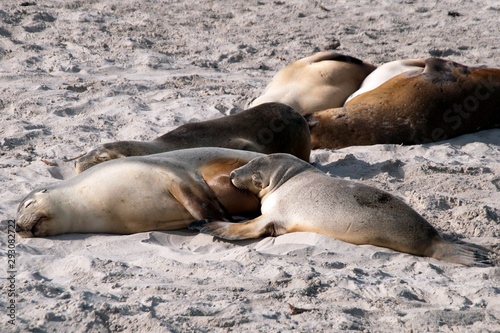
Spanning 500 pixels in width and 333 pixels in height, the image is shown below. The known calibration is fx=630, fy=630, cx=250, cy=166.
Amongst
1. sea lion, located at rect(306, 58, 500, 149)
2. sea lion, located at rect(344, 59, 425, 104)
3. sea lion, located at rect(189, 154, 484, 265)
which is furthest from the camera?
sea lion, located at rect(344, 59, 425, 104)

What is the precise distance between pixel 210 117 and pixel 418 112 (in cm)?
205

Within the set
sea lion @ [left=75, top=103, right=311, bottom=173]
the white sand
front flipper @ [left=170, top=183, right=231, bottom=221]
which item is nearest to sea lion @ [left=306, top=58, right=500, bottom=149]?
the white sand

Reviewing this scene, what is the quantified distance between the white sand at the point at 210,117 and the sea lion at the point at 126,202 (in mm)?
117

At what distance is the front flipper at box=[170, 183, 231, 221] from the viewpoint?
13.2ft

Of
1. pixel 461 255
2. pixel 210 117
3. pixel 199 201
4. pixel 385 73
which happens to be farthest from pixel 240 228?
pixel 385 73

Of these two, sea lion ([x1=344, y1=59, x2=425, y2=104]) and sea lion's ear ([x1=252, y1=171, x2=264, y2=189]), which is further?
sea lion ([x1=344, y1=59, x2=425, y2=104])

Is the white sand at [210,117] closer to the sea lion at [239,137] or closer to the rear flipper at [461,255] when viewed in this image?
the rear flipper at [461,255]

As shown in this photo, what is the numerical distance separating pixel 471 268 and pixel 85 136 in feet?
12.3

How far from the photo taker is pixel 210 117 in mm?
6363

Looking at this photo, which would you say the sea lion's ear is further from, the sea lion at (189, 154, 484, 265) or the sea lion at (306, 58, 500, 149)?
the sea lion at (306, 58, 500, 149)

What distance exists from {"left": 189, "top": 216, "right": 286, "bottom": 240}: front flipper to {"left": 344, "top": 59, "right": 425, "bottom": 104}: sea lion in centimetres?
305

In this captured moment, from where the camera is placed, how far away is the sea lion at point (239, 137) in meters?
5.07

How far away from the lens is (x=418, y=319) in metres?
2.74

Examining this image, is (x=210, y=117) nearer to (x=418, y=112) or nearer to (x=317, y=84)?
(x=317, y=84)
